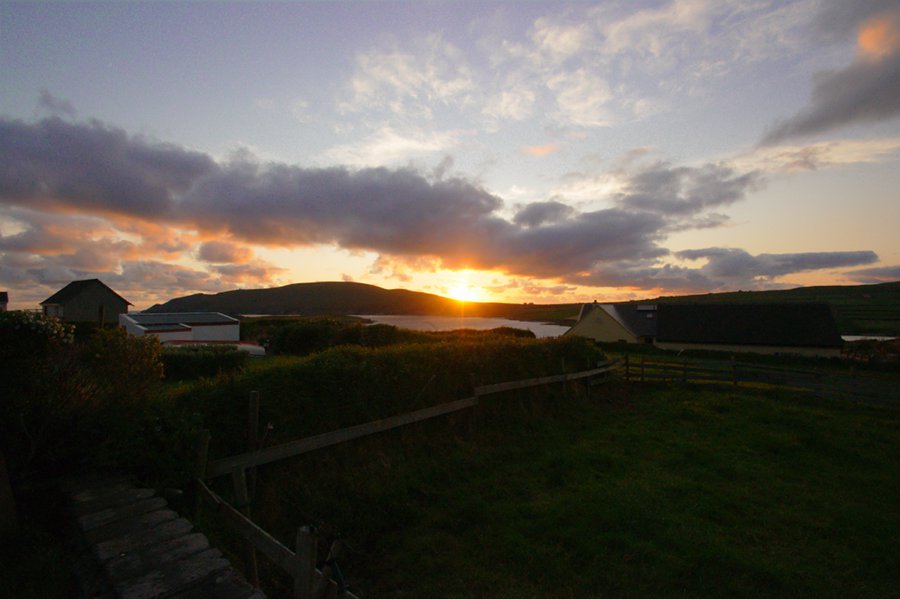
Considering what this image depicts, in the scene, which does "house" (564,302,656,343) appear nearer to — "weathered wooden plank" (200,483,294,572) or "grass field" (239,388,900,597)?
"grass field" (239,388,900,597)

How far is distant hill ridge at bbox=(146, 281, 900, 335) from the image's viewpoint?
139550 mm

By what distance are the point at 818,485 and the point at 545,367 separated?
7.66 metres

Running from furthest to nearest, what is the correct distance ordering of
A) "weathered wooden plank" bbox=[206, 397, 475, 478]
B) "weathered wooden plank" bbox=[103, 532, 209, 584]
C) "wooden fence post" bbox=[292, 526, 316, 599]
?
"weathered wooden plank" bbox=[206, 397, 475, 478] < "wooden fence post" bbox=[292, 526, 316, 599] < "weathered wooden plank" bbox=[103, 532, 209, 584]

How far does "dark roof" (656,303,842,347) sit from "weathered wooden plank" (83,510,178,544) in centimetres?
5048

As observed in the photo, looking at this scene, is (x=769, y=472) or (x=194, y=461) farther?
(x=769, y=472)

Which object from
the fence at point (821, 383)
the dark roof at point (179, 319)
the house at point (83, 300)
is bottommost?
the fence at point (821, 383)

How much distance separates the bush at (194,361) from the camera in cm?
1850

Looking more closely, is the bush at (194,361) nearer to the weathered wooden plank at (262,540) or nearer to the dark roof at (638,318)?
the weathered wooden plank at (262,540)

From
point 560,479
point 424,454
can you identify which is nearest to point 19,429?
point 424,454

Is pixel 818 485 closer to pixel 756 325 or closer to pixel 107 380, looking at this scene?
pixel 107 380

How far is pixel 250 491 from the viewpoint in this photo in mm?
6035

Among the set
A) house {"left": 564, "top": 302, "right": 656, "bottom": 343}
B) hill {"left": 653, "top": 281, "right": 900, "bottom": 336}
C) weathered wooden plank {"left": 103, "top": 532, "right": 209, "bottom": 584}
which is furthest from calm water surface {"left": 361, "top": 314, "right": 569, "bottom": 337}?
hill {"left": 653, "top": 281, "right": 900, "bottom": 336}

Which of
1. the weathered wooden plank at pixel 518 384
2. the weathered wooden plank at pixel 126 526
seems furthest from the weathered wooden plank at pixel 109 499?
the weathered wooden plank at pixel 518 384

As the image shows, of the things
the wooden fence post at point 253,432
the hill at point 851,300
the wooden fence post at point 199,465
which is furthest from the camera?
the hill at point 851,300
